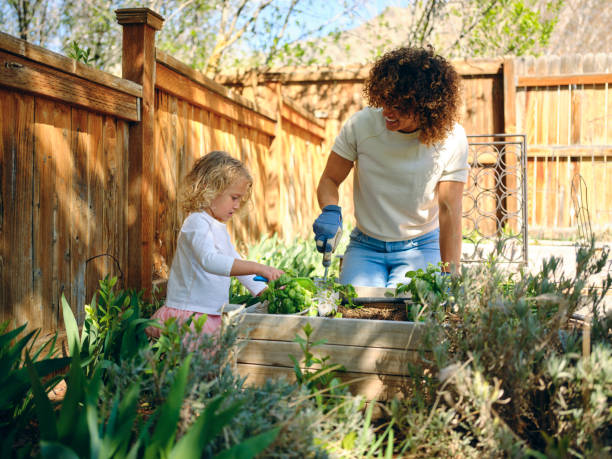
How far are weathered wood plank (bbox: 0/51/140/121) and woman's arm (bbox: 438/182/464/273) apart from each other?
5.41 feet

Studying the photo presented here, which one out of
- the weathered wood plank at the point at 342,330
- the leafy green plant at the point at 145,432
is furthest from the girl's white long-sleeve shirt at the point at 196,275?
the leafy green plant at the point at 145,432

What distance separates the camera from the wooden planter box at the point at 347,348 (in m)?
1.65

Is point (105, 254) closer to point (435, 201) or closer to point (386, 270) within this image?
point (386, 270)

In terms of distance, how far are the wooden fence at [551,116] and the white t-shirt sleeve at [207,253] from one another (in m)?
5.07

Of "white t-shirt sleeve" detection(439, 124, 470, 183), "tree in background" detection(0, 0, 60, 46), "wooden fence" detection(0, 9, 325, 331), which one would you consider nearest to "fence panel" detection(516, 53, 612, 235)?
"wooden fence" detection(0, 9, 325, 331)

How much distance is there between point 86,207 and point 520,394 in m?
2.09

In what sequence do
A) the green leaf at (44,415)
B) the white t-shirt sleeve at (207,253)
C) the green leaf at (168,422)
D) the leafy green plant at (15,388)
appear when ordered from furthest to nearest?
the white t-shirt sleeve at (207,253) < the leafy green plant at (15,388) < the green leaf at (44,415) < the green leaf at (168,422)

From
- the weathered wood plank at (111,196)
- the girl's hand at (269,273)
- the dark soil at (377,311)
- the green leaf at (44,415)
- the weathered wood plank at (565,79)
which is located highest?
the weathered wood plank at (565,79)

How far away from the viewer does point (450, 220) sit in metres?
2.67

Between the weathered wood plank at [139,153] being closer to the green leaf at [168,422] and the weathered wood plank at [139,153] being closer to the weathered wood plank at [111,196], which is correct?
the weathered wood plank at [111,196]

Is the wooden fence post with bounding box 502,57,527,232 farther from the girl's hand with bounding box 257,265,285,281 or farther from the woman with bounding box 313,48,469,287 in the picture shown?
the girl's hand with bounding box 257,265,285,281

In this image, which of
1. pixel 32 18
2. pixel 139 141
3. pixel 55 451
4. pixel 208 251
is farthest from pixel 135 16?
pixel 32 18

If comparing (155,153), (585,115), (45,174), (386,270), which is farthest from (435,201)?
(585,115)

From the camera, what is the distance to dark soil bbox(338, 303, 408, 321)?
206 cm
